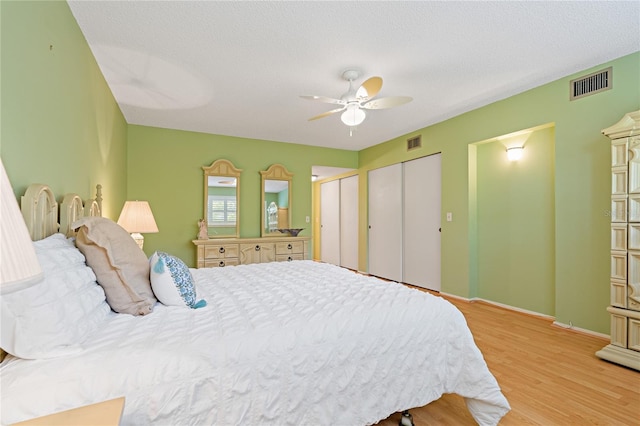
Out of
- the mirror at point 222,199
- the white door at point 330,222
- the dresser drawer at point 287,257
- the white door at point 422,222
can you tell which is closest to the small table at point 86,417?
the dresser drawer at point 287,257

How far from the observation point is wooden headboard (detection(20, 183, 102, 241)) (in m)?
1.35

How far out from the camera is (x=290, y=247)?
16.1ft

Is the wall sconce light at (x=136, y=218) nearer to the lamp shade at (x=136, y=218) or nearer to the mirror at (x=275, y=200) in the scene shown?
the lamp shade at (x=136, y=218)

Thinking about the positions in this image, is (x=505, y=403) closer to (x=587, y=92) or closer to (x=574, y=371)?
(x=574, y=371)

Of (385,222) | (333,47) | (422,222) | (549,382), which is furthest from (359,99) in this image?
(385,222)

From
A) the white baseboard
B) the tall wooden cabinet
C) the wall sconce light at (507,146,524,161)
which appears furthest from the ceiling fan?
the white baseboard

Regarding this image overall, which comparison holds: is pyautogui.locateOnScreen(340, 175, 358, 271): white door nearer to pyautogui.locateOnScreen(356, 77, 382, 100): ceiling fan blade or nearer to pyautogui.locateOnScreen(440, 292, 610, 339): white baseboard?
pyautogui.locateOnScreen(440, 292, 610, 339): white baseboard

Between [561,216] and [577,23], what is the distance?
1.77 meters

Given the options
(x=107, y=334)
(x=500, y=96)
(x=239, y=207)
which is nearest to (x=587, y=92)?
(x=500, y=96)

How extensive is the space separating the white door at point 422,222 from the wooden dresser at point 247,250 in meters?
1.72

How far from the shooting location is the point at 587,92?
9.37 ft

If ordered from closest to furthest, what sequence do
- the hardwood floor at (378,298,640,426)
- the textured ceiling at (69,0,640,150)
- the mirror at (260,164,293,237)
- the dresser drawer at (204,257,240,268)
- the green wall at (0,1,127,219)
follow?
the green wall at (0,1,127,219), the hardwood floor at (378,298,640,426), the textured ceiling at (69,0,640,150), the dresser drawer at (204,257,240,268), the mirror at (260,164,293,237)

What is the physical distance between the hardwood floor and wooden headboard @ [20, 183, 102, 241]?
202 cm

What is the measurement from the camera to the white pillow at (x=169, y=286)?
159cm
